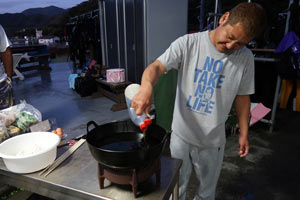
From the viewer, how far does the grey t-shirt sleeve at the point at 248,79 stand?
132 centimetres

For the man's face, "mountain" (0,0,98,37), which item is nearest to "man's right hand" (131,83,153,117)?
the man's face

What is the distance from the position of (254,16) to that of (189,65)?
1.44ft

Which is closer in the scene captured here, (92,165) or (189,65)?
(92,165)

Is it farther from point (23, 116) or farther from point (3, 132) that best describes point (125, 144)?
point (23, 116)

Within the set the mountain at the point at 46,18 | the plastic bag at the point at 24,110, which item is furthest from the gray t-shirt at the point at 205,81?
the mountain at the point at 46,18

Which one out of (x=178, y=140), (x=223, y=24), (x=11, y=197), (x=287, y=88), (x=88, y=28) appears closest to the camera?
(x=223, y=24)

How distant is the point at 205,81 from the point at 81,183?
89 cm

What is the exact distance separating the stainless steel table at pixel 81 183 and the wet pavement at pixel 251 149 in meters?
1.21

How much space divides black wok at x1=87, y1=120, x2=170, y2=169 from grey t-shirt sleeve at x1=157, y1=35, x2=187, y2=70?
1.29 ft

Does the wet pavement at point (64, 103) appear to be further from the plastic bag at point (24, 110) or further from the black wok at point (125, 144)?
the black wok at point (125, 144)

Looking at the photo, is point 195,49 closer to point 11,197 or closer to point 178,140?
point 178,140

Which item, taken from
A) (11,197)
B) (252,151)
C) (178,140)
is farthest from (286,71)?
(11,197)

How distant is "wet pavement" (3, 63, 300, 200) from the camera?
89.5 inches

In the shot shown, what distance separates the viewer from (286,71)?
3.23 m
